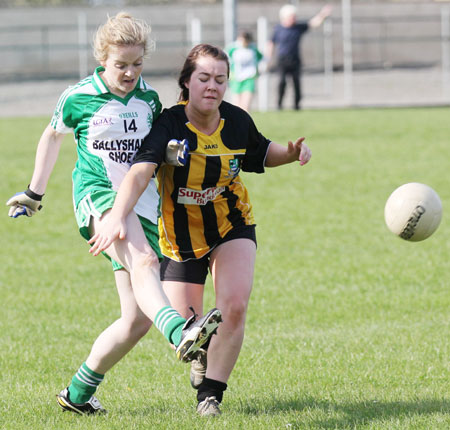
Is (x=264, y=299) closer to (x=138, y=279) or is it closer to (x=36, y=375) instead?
(x=36, y=375)

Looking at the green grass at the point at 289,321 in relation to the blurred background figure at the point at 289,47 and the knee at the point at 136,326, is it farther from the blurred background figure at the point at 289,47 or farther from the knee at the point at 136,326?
the blurred background figure at the point at 289,47

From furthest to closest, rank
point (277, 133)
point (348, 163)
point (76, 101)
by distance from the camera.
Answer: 1. point (277, 133)
2. point (348, 163)
3. point (76, 101)

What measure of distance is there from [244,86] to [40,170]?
602 inches

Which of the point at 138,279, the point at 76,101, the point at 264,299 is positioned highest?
the point at 76,101

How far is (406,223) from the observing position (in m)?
5.35

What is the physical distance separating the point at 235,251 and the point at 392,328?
94.1 inches

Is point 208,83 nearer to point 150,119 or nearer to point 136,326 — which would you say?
point 150,119

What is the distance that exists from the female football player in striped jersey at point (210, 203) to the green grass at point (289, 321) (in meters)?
0.41

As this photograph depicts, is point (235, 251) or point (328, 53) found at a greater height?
point (328, 53)

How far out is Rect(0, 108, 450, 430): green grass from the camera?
4820mm

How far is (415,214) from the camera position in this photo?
5316 mm

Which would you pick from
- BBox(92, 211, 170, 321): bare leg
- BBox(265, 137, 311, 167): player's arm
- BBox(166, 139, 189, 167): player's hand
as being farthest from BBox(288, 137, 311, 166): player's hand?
BBox(92, 211, 170, 321): bare leg

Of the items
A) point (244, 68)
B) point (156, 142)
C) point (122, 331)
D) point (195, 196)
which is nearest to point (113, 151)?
point (156, 142)

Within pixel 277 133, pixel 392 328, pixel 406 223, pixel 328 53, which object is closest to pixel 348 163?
pixel 277 133
